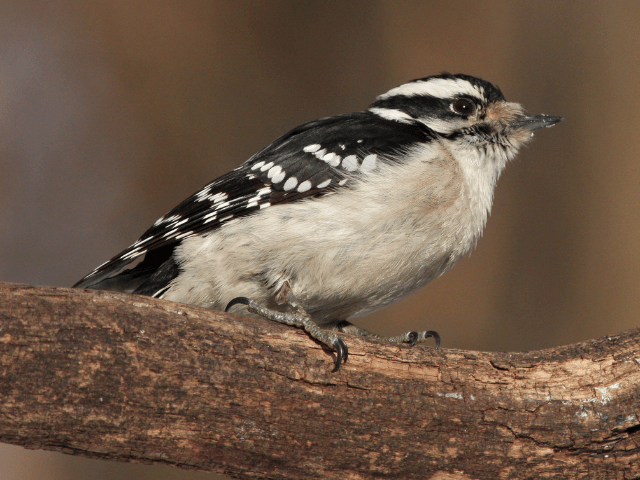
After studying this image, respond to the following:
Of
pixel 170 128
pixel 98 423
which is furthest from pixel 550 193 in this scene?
pixel 98 423

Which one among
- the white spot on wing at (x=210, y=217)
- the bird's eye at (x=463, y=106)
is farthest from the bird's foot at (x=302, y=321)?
the bird's eye at (x=463, y=106)

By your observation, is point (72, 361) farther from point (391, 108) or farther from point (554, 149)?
point (554, 149)

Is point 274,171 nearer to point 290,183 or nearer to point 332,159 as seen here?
point 290,183

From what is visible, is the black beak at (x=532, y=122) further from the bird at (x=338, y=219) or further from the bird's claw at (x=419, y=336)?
the bird's claw at (x=419, y=336)

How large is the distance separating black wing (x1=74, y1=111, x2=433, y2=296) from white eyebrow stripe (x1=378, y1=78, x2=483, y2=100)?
0.27 metres

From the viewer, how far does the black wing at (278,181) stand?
9.33ft

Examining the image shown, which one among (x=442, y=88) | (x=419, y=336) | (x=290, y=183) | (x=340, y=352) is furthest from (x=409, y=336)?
(x=442, y=88)

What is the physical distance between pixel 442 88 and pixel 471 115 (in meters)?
0.26

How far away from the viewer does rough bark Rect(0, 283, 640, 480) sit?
2.00 metres

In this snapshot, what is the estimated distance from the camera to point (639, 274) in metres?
5.33

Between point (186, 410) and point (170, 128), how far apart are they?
4.04 m

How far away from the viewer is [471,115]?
3.13 m

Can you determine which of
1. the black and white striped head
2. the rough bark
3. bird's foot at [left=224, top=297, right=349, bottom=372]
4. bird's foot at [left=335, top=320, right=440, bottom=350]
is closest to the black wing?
the black and white striped head

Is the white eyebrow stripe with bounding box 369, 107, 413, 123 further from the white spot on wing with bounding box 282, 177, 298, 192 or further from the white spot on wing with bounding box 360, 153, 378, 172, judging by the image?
the white spot on wing with bounding box 282, 177, 298, 192
